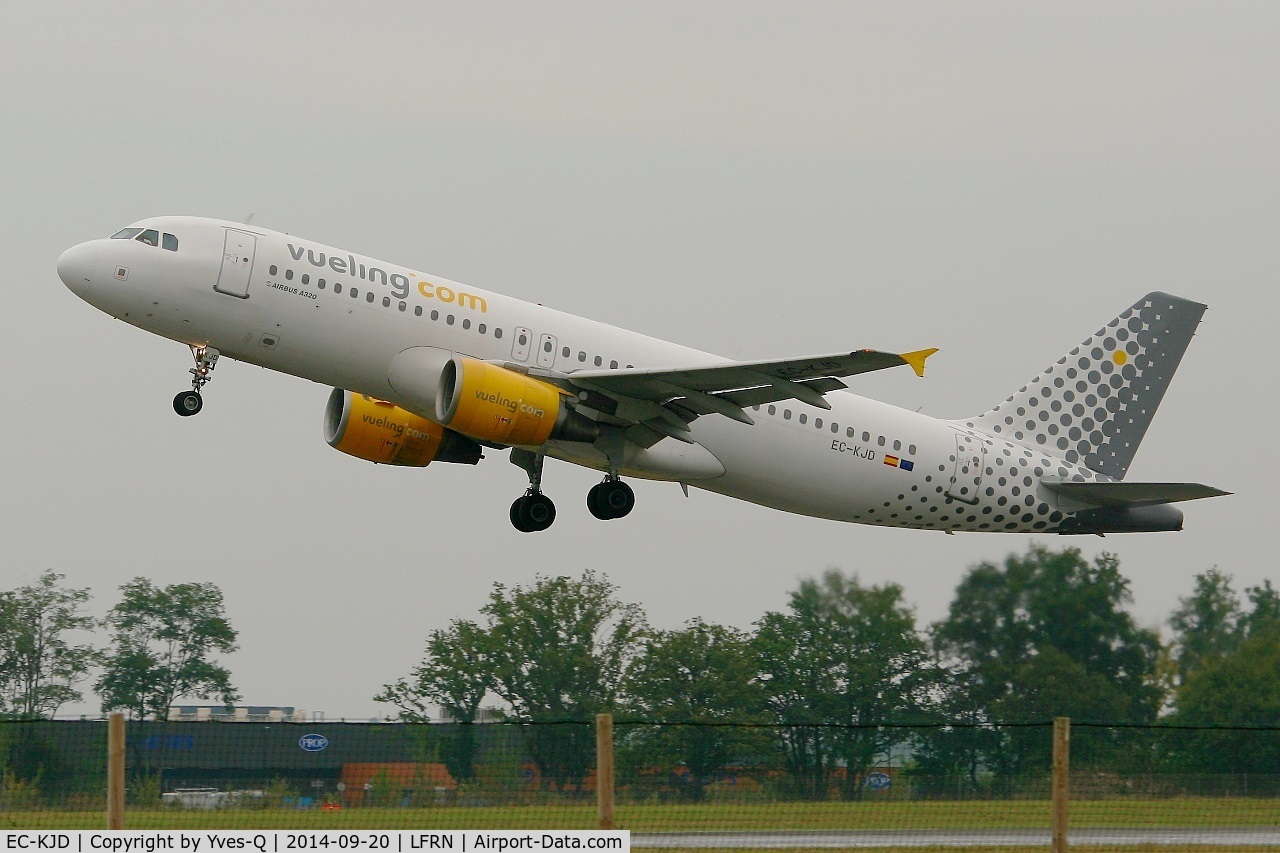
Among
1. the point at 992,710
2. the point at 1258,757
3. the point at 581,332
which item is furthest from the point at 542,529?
the point at 1258,757

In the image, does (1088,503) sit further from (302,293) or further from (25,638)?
(25,638)

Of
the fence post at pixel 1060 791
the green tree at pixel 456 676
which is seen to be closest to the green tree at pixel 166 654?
the green tree at pixel 456 676

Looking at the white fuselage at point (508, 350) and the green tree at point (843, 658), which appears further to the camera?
the green tree at point (843, 658)

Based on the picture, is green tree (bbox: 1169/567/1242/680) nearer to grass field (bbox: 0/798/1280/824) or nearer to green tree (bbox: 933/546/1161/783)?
green tree (bbox: 933/546/1161/783)

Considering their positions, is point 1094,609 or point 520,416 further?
point 1094,609

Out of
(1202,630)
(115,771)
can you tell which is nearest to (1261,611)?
(1202,630)

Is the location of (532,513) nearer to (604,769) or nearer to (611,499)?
(611,499)

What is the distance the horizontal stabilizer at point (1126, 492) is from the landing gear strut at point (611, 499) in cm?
835

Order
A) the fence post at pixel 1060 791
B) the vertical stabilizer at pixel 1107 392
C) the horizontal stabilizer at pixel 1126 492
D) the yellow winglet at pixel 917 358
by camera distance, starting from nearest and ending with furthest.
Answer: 1. the fence post at pixel 1060 791
2. the yellow winglet at pixel 917 358
3. the horizontal stabilizer at pixel 1126 492
4. the vertical stabilizer at pixel 1107 392

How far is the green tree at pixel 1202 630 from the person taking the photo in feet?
122

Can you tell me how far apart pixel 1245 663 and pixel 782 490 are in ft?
38.6

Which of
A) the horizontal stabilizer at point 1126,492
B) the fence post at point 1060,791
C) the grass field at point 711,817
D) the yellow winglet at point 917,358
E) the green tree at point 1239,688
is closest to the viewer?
the fence post at point 1060,791

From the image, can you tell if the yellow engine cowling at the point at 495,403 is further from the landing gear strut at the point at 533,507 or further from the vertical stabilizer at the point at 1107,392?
the vertical stabilizer at the point at 1107,392

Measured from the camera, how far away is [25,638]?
139 feet
